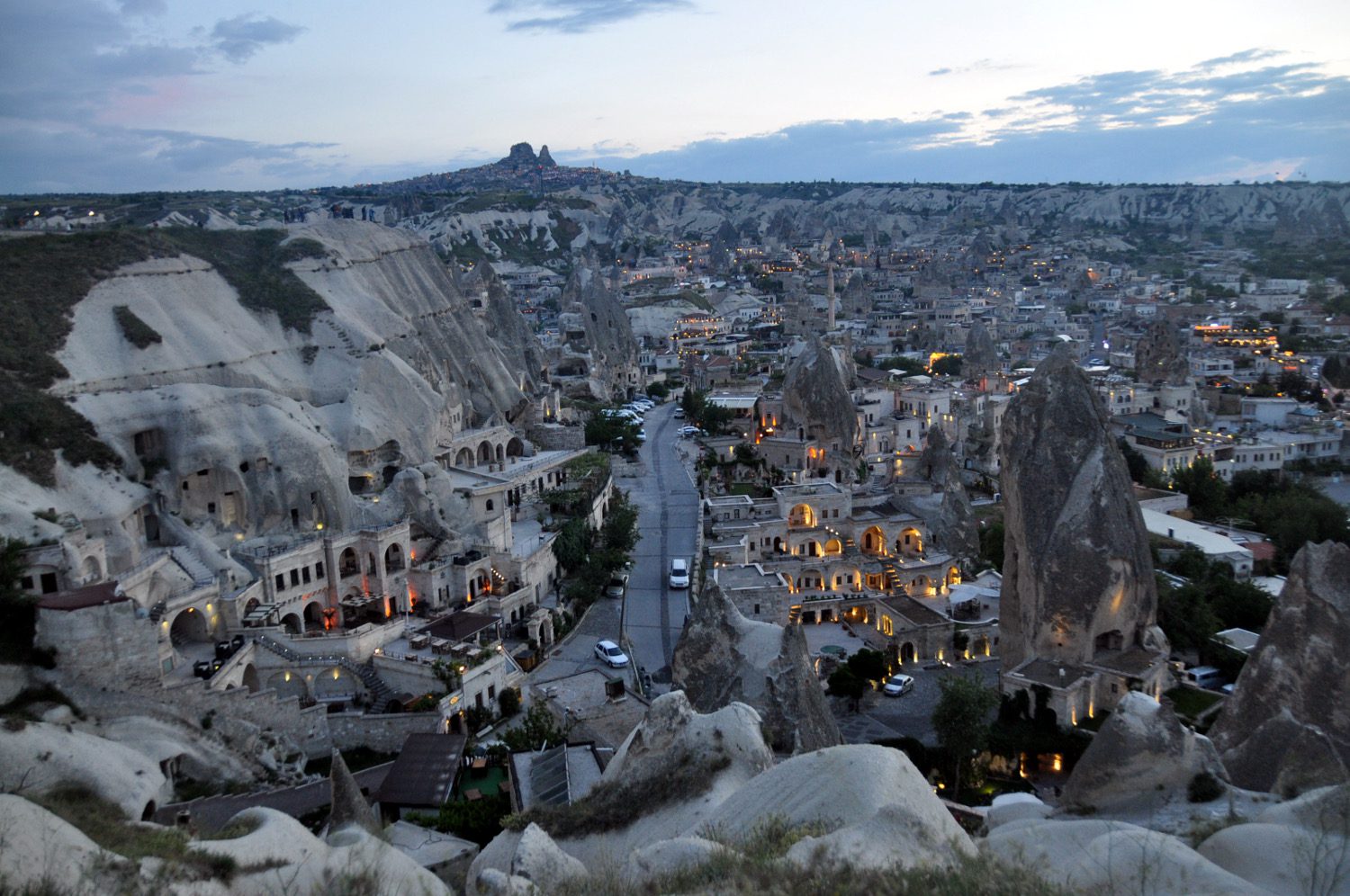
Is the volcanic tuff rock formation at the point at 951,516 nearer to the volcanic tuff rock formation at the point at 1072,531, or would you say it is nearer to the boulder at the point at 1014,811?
the volcanic tuff rock formation at the point at 1072,531

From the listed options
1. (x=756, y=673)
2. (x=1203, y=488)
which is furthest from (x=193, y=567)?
(x=1203, y=488)

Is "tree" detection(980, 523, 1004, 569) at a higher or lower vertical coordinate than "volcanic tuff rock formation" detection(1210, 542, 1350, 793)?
lower

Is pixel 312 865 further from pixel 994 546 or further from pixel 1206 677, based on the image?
pixel 994 546

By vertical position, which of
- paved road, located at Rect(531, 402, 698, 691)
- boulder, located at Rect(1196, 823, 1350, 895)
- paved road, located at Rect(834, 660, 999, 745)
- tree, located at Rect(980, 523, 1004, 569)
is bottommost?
paved road, located at Rect(834, 660, 999, 745)

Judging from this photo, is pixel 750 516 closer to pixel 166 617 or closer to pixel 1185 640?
pixel 1185 640

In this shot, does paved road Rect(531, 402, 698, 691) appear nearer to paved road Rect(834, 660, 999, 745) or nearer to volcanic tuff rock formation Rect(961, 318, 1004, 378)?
paved road Rect(834, 660, 999, 745)

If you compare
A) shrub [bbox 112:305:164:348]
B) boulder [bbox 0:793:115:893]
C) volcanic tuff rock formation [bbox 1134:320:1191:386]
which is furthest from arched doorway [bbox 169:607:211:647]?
volcanic tuff rock formation [bbox 1134:320:1191:386]

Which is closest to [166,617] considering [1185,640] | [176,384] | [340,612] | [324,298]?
[340,612]
